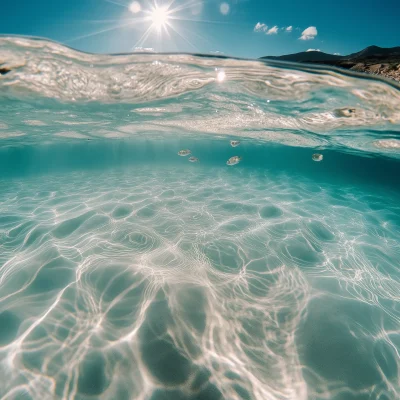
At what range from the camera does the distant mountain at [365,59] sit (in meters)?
5.95

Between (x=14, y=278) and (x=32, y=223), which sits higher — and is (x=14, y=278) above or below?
above

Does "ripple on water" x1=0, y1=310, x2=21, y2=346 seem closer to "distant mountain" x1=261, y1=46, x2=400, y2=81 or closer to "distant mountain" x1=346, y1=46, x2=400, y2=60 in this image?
"distant mountain" x1=261, y1=46, x2=400, y2=81

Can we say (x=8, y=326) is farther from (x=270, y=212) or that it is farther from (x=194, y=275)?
(x=270, y=212)

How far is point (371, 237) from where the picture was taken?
8273 mm

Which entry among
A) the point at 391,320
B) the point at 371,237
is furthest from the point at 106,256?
the point at 371,237

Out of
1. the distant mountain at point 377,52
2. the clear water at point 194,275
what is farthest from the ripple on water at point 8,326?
the distant mountain at point 377,52

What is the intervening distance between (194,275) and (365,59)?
26.4 ft

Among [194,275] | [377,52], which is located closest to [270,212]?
[194,275]

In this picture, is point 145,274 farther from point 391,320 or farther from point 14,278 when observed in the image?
point 391,320

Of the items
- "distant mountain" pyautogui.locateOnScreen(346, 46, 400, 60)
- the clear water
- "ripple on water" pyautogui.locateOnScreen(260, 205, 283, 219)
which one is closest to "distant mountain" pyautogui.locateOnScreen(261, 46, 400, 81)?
"distant mountain" pyautogui.locateOnScreen(346, 46, 400, 60)

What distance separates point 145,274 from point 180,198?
6.47 meters

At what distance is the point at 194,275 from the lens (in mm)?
4934

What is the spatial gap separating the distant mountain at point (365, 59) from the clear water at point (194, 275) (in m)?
0.37

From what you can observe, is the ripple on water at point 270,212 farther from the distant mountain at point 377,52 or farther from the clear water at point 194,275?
the distant mountain at point 377,52
